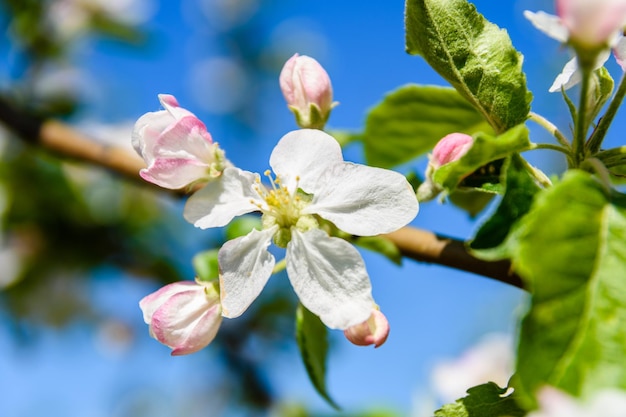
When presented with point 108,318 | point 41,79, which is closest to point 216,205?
point 41,79

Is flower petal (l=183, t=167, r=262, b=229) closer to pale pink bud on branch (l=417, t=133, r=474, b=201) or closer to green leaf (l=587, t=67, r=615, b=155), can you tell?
pale pink bud on branch (l=417, t=133, r=474, b=201)

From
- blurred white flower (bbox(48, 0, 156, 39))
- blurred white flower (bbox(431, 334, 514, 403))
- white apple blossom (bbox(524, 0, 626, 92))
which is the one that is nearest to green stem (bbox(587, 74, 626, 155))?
white apple blossom (bbox(524, 0, 626, 92))

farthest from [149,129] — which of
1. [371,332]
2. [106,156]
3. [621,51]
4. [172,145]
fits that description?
[106,156]

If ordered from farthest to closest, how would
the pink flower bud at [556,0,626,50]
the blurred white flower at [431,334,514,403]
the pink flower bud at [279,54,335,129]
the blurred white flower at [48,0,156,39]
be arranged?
the blurred white flower at [48,0,156,39] < the blurred white flower at [431,334,514,403] < the pink flower bud at [279,54,335,129] < the pink flower bud at [556,0,626,50]

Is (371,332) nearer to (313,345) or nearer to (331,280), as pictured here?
(331,280)

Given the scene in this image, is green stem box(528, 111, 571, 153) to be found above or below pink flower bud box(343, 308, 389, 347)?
above

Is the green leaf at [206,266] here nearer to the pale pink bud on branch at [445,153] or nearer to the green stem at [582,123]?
the pale pink bud on branch at [445,153]
